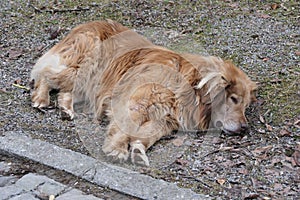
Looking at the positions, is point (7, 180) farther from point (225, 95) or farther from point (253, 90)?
point (253, 90)

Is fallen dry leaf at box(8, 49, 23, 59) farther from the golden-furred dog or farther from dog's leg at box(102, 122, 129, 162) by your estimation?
dog's leg at box(102, 122, 129, 162)

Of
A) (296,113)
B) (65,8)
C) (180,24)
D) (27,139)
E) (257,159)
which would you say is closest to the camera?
(257,159)

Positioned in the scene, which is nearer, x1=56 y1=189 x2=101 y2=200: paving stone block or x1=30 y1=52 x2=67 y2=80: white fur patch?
x1=56 y1=189 x2=101 y2=200: paving stone block

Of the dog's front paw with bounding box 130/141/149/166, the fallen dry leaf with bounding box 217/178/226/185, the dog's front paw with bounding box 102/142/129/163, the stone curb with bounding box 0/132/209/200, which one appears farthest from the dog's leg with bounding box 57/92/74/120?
the fallen dry leaf with bounding box 217/178/226/185

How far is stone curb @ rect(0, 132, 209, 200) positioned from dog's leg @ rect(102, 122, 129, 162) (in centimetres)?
17

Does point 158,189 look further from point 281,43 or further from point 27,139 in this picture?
point 281,43

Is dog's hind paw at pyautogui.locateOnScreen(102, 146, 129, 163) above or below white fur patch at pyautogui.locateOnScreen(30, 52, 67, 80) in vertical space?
below

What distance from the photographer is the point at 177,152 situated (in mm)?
4703

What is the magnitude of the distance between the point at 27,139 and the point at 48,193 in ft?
2.82

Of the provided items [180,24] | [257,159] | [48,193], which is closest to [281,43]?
[180,24]

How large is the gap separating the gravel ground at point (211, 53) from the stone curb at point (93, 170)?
14 cm

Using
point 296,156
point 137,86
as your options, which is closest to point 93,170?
point 137,86

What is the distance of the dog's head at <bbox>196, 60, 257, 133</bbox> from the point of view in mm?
5020

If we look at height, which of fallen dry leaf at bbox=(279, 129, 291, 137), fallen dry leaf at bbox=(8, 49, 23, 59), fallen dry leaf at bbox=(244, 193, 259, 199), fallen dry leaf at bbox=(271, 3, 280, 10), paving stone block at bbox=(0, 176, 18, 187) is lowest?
paving stone block at bbox=(0, 176, 18, 187)
